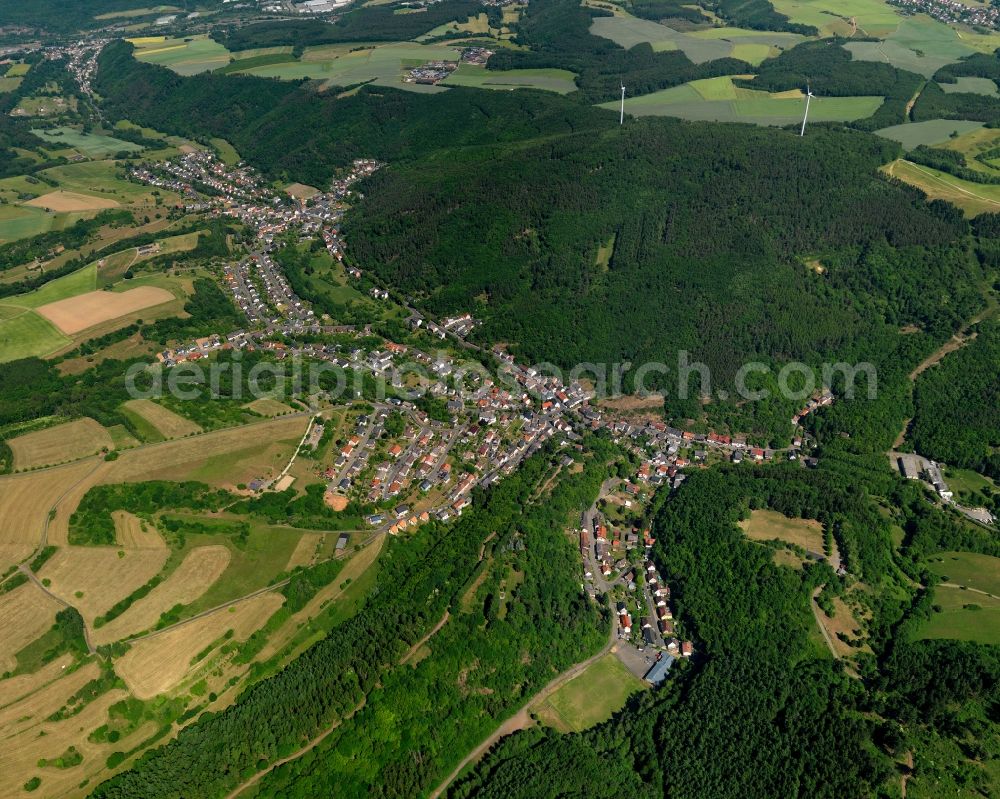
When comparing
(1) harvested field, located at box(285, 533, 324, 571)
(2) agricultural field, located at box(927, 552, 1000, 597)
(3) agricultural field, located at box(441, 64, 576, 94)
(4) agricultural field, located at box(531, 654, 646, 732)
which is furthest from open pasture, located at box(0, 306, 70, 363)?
(3) agricultural field, located at box(441, 64, 576, 94)

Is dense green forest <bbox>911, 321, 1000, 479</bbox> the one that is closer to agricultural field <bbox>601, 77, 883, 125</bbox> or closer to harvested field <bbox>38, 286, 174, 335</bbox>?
agricultural field <bbox>601, 77, 883, 125</bbox>

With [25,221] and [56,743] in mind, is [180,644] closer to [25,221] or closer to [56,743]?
[56,743]

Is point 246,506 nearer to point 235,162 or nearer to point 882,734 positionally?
point 882,734

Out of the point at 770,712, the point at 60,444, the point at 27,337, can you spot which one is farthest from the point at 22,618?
the point at 770,712

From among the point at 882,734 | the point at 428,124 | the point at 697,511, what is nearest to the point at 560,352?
the point at 697,511

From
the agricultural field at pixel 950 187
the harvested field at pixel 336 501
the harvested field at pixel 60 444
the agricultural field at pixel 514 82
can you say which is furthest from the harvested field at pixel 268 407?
the agricultural field at pixel 514 82
